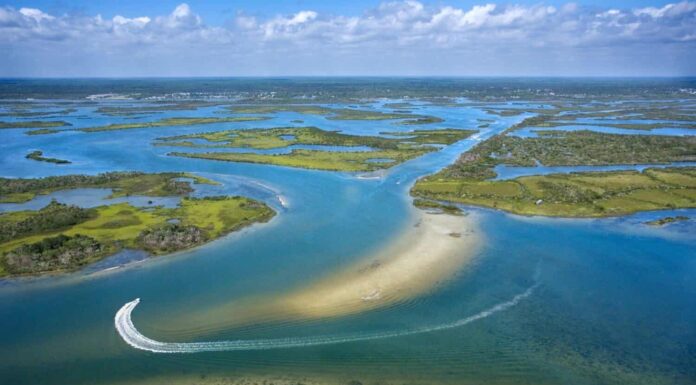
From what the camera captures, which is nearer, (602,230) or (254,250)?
(254,250)

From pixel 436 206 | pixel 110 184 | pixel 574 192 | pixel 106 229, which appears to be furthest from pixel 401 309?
pixel 110 184

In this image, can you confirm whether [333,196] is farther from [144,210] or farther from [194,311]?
[194,311]

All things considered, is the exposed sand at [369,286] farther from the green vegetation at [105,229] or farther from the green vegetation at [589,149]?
the green vegetation at [589,149]

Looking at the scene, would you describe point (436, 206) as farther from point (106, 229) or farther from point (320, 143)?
point (320, 143)

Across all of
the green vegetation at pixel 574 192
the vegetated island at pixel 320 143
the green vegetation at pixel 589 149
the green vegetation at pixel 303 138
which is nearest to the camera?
the green vegetation at pixel 574 192

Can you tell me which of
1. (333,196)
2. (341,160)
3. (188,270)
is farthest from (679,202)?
(188,270)

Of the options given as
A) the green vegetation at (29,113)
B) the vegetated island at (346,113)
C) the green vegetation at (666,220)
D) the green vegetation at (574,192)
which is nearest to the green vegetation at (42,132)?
the green vegetation at (29,113)

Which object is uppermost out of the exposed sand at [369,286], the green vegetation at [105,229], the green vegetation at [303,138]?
the green vegetation at [303,138]

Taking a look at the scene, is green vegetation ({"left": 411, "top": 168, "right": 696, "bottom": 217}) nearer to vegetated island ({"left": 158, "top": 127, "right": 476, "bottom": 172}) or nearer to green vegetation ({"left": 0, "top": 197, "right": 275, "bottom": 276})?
vegetated island ({"left": 158, "top": 127, "right": 476, "bottom": 172})
